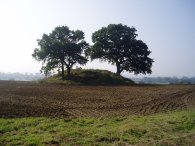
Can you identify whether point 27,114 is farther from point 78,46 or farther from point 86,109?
point 78,46

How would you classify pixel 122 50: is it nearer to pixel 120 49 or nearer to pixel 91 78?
pixel 120 49

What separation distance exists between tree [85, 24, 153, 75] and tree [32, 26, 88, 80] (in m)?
5.21

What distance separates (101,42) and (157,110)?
129ft

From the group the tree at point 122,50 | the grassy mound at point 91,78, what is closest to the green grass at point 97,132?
the grassy mound at point 91,78

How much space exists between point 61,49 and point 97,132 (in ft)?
125

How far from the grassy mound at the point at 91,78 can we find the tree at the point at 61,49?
5.49 feet

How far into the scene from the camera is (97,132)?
41.2 ft

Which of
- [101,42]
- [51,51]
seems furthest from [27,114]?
[101,42]

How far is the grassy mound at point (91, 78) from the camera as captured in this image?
48469mm

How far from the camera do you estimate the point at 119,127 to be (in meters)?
13.6

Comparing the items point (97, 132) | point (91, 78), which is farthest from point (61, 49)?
point (97, 132)

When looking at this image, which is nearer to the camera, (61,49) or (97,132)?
(97,132)

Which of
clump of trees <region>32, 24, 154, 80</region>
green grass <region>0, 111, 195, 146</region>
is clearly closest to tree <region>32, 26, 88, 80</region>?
clump of trees <region>32, 24, 154, 80</region>

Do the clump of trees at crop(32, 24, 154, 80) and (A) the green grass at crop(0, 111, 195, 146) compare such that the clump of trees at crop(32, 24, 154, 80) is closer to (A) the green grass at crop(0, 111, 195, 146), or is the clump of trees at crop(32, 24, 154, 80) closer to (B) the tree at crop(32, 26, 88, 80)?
(B) the tree at crop(32, 26, 88, 80)
